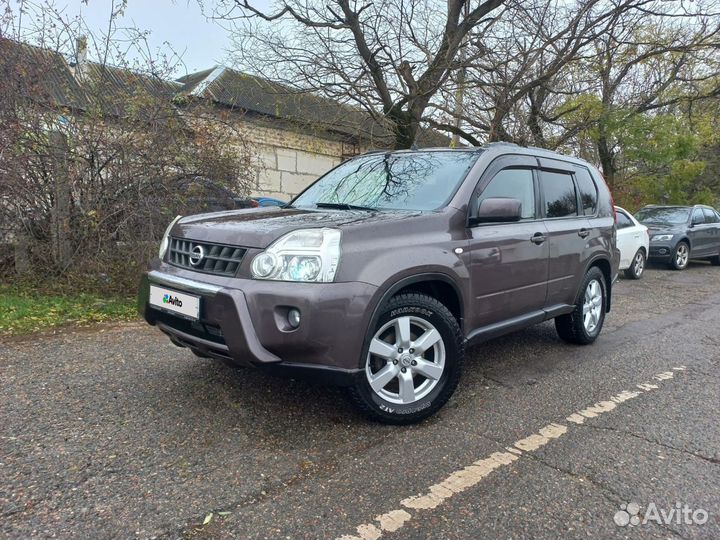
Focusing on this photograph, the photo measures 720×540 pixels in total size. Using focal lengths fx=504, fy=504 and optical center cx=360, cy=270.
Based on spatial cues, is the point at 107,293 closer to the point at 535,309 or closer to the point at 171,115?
the point at 171,115

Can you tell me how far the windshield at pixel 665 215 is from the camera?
11.9m

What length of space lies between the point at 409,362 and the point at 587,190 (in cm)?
303

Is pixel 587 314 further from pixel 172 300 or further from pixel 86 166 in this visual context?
pixel 86 166

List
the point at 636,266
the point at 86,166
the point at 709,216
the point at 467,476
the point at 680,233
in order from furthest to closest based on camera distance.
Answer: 1. the point at 709,216
2. the point at 680,233
3. the point at 636,266
4. the point at 86,166
5. the point at 467,476

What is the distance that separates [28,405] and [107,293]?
10.7 feet

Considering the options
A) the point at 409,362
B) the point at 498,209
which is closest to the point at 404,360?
the point at 409,362

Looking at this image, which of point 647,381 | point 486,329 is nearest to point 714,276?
point 647,381

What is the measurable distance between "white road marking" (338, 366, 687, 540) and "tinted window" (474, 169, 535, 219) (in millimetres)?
1542

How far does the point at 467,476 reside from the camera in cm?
254

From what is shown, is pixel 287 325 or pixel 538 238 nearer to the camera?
pixel 287 325

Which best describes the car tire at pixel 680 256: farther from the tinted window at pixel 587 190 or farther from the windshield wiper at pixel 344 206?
the windshield wiper at pixel 344 206

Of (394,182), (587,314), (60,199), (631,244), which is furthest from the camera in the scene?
(631,244)

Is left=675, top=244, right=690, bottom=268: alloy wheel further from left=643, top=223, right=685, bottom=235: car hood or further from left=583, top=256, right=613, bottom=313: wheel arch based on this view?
left=583, top=256, right=613, bottom=313: wheel arch

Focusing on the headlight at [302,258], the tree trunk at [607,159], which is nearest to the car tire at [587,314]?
the headlight at [302,258]
